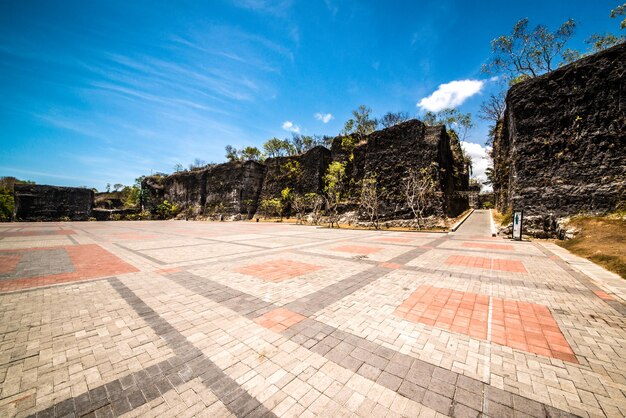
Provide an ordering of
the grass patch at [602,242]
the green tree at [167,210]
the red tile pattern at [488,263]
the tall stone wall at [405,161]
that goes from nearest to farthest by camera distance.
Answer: the red tile pattern at [488,263], the grass patch at [602,242], the tall stone wall at [405,161], the green tree at [167,210]

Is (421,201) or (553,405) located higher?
(421,201)

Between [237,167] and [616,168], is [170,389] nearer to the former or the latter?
[616,168]

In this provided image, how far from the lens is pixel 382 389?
6.72ft

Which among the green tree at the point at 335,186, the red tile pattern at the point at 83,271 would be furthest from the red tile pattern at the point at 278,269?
the green tree at the point at 335,186

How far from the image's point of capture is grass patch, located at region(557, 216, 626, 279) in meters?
6.48

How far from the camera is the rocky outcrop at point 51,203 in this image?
34000 millimetres

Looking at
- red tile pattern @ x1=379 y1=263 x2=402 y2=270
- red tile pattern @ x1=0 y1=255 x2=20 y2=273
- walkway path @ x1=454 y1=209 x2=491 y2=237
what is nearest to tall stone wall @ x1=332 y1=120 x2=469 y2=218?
walkway path @ x1=454 y1=209 x2=491 y2=237

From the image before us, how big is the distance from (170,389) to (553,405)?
130 inches

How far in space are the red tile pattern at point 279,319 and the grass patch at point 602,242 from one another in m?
8.17

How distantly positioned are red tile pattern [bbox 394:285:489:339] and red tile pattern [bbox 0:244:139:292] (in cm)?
682

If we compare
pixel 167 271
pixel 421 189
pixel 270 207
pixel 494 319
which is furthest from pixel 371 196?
pixel 494 319

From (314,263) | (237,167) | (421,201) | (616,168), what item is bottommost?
(314,263)

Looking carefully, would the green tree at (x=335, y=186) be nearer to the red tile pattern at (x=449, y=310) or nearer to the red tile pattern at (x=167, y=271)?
the red tile pattern at (x=167, y=271)

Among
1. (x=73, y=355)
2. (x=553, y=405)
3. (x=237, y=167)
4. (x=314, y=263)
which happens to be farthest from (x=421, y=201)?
(x=237, y=167)
